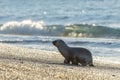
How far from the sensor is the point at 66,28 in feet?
99.4

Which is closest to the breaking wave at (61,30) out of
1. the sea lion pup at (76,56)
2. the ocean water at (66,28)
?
the ocean water at (66,28)

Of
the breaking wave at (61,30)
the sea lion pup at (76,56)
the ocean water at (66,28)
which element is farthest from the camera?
the breaking wave at (61,30)

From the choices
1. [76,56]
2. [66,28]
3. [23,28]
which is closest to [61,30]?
[66,28]

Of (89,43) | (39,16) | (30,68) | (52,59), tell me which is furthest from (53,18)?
(30,68)

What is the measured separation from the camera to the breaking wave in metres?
28.2

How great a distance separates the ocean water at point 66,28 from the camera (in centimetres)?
2147

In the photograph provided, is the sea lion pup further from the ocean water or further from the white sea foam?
the white sea foam

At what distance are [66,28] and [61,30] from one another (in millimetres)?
661

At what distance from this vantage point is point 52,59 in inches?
593

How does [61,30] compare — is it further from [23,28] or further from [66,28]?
[23,28]

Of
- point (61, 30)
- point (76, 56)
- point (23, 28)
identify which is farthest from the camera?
point (23, 28)

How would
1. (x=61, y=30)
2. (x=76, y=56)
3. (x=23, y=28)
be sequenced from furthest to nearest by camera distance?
(x=23, y=28), (x=61, y=30), (x=76, y=56)

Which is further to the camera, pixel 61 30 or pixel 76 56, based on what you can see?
pixel 61 30

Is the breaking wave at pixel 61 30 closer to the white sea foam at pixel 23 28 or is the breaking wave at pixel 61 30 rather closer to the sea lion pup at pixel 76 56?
the white sea foam at pixel 23 28
